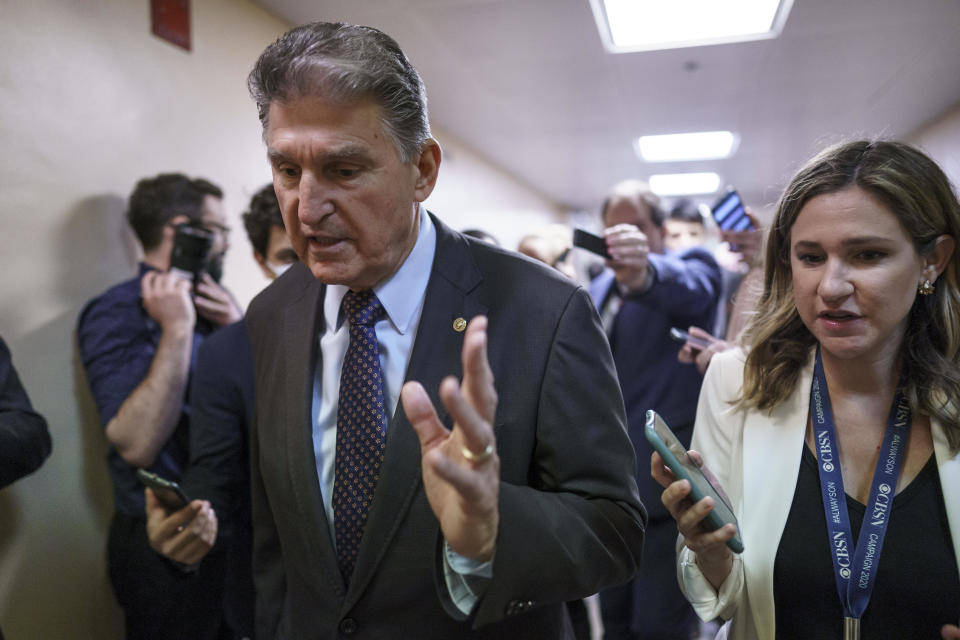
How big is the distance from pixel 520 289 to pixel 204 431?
2.35 ft

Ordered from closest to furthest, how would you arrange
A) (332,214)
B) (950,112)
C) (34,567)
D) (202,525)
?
(332,214) < (202,525) < (34,567) < (950,112)

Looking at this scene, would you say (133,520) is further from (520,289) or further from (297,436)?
(520,289)

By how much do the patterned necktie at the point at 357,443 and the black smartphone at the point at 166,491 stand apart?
35cm

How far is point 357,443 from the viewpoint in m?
1.19

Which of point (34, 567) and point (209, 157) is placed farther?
point (209, 157)

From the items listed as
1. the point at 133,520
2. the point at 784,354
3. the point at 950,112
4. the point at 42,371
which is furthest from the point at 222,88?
the point at 950,112

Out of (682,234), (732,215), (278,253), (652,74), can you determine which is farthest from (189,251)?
(652,74)

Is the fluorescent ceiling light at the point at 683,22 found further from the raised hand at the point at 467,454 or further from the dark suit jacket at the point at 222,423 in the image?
the raised hand at the point at 467,454

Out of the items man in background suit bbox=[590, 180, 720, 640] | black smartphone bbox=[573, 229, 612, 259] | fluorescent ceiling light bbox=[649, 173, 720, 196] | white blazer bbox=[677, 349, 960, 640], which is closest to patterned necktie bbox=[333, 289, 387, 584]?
Answer: white blazer bbox=[677, 349, 960, 640]

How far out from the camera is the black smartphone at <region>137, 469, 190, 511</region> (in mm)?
1319

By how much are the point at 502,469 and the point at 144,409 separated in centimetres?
142

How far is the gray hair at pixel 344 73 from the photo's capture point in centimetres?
112

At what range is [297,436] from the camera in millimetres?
1223

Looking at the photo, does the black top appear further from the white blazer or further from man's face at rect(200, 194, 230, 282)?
man's face at rect(200, 194, 230, 282)
